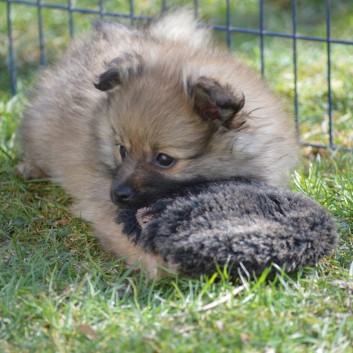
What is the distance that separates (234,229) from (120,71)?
36.6 inches

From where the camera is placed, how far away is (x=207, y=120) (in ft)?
10.2

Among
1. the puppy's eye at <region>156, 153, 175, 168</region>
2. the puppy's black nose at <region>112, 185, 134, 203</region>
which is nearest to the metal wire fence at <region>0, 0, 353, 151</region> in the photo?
the puppy's eye at <region>156, 153, 175, 168</region>

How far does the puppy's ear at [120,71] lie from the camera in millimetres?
3223

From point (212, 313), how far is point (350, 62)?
3297 millimetres

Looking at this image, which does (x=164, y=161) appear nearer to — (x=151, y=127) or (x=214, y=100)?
(x=151, y=127)

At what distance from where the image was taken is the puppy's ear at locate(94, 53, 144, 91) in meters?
3.22

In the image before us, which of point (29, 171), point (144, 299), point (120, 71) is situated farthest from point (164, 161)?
point (29, 171)

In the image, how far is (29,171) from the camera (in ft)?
13.4

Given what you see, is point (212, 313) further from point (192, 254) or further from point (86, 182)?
point (86, 182)

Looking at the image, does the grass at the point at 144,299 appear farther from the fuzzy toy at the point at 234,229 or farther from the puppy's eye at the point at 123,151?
the puppy's eye at the point at 123,151

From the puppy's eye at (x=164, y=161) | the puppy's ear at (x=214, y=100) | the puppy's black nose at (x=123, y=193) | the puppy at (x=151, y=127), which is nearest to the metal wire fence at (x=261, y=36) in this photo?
the puppy at (x=151, y=127)

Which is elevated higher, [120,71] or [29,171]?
[120,71]

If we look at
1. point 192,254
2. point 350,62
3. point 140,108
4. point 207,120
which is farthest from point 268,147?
point 350,62

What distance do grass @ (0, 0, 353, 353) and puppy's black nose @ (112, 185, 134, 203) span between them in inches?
10.3
